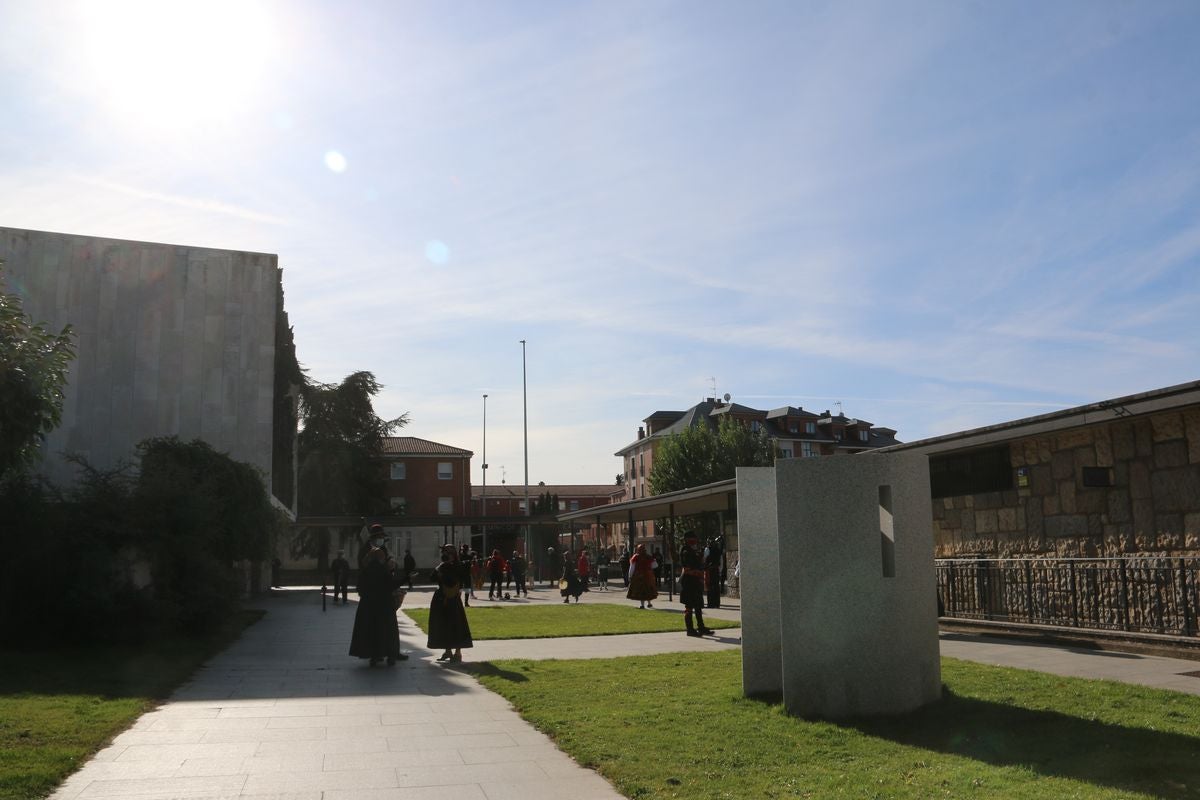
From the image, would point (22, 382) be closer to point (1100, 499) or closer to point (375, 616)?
point (375, 616)

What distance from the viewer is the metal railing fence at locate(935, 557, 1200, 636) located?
445 inches

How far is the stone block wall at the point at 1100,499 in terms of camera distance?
1152 centimetres

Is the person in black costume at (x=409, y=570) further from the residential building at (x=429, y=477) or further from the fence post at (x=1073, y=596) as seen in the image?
the residential building at (x=429, y=477)

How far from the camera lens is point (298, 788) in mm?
5906

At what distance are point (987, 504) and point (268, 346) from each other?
1988cm

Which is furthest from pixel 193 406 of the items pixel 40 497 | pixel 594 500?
pixel 594 500

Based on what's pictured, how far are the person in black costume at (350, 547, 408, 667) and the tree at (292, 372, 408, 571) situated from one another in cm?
4461

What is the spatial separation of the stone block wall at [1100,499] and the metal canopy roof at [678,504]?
593 centimetres

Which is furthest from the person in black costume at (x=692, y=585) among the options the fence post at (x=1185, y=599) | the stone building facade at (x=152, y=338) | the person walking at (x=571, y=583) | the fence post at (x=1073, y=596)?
the stone building facade at (x=152, y=338)

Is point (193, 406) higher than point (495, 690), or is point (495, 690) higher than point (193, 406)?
point (193, 406)

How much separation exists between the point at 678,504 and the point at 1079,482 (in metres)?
20.4

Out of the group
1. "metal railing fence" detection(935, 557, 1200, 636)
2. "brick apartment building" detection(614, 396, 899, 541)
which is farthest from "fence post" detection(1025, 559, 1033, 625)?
"brick apartment building" detection(614, 396, 899, 541)

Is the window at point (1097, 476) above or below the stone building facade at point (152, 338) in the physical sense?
below

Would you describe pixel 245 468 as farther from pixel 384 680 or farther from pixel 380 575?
pixel 384 680
